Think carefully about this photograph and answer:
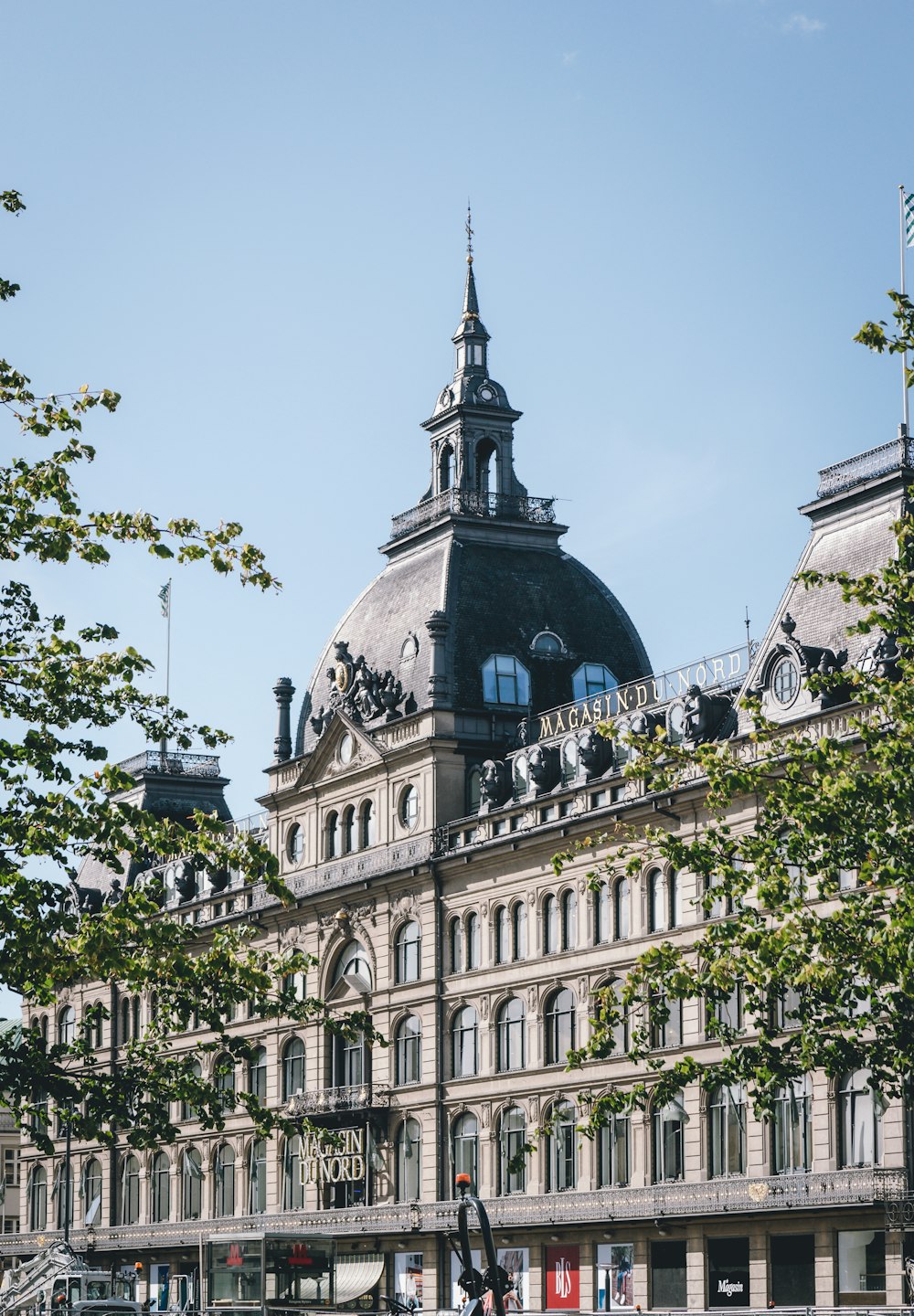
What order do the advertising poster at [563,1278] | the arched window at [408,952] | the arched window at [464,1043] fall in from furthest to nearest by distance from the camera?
the arched window at [408,952] → the arched window at [464,1043] → the advertising poster at [563,1278]

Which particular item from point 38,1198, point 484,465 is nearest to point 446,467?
point 484,465

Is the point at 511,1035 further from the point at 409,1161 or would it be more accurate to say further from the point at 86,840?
the point at 86,840

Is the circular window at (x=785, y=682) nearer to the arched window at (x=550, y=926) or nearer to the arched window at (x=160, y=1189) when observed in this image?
the arched window at (x=550, y=926)

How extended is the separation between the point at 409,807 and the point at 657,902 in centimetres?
1758

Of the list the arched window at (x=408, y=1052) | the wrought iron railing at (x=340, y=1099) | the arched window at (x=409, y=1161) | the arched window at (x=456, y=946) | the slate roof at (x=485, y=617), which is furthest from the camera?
the slate roof at (x=485, y=617)

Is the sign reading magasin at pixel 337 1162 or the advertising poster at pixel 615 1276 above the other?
the sign reading magasin at pixel 337 1162

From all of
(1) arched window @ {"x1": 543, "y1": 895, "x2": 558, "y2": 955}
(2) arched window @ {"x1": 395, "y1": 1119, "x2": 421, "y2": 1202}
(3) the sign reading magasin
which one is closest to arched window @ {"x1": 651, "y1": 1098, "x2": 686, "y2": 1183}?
(1) arched window @ {"x1": 543, "y1": 895, "x2": 558, "y2": 955}

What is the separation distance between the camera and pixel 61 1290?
8575 centimetres

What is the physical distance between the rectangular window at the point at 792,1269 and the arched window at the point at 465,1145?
18340 millimetres

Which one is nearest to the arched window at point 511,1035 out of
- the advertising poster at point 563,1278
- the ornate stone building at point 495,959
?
the ornate stone building at point 495,959

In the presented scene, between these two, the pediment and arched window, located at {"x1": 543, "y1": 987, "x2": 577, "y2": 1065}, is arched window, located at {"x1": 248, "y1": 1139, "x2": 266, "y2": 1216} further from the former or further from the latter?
arched window, located at {"x1": 543, "y1": 987, "x2": 577, "y2": 1065}

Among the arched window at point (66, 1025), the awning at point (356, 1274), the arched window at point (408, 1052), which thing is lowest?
the awning at point (356, 1274)

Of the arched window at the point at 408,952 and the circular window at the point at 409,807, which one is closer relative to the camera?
the arched window at the point at 408,952

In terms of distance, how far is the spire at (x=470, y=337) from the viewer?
10206cm
